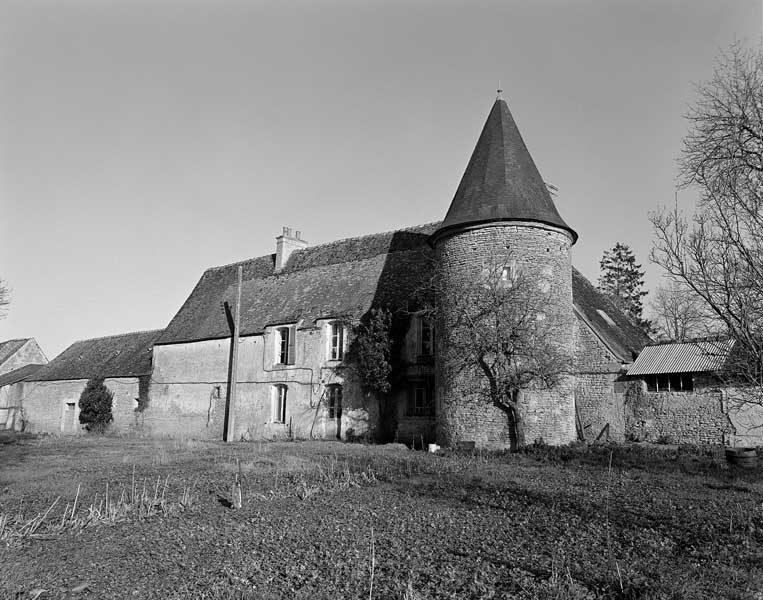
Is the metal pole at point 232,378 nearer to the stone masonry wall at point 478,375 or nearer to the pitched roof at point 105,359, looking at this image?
the pitched roof at point 105,359

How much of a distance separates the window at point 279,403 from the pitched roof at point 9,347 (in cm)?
2920

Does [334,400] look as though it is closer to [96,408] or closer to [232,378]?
[232,378]

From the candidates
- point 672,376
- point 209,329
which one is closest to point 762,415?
point 672,376

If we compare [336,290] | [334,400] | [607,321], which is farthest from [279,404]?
[607,321]

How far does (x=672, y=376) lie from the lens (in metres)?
20.3

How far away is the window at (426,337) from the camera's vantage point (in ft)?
74.7

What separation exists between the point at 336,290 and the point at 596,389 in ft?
34.4

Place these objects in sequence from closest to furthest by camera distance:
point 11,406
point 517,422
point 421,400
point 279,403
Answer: point 517,422
point 421,400
point 279,403
point 11,406

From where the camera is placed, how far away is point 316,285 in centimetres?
2747

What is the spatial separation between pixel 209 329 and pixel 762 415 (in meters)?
21.4

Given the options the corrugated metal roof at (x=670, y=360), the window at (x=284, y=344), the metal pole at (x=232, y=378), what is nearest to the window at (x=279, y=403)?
the window at (x=284, y=344)

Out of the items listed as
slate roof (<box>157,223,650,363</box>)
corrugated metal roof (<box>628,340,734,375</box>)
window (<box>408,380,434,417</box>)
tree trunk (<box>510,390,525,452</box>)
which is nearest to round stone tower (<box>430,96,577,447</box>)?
tree trunk (<box>510,390,525,452</box>)

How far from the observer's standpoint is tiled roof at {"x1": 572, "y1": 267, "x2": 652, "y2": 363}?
21953mm

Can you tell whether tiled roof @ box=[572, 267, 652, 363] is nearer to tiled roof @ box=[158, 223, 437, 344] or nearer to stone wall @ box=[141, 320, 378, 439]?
tiled roof @ box=[158, 223, 437, 344]
